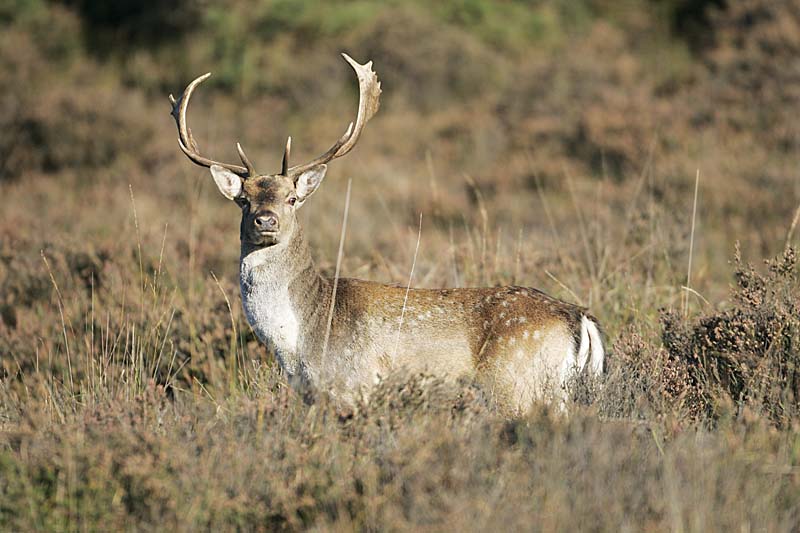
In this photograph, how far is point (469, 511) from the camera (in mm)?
3256

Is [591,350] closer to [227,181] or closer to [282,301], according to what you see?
[282,301]

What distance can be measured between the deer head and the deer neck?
0.32 ft

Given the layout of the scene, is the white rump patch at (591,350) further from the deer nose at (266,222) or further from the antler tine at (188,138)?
the antler tine at (188,138)

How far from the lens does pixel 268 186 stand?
4.93 metres

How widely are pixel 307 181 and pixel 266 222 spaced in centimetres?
63

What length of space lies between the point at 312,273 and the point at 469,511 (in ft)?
6.91

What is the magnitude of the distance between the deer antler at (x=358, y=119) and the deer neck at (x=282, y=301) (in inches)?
17.8

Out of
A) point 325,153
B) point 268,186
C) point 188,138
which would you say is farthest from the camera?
point 188,138

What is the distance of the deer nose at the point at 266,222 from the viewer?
4641mm

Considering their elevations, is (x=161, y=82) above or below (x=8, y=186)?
above

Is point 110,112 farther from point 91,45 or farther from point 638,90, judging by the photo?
point 638,90

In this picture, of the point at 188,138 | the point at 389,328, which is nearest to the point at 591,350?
the point at 389,328

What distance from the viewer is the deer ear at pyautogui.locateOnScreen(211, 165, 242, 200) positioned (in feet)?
16.7

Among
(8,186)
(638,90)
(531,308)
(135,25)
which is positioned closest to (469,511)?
(531,308)
